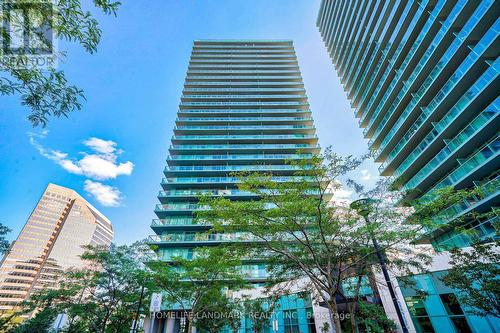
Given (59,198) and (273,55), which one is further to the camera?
(59,198)

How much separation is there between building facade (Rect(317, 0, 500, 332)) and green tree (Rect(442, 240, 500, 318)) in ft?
5.06

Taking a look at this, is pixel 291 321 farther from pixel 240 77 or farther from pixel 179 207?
pixel 240 77

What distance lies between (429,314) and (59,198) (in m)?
149

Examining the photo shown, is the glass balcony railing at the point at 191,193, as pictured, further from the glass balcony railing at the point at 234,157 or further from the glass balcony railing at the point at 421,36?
the glass balcony railing at the point at 421,36

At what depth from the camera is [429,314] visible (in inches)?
599

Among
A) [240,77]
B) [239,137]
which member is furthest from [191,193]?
[240,77]

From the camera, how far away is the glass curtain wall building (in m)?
32.8

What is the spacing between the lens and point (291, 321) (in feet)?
70.9

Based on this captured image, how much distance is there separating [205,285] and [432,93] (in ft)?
95.9

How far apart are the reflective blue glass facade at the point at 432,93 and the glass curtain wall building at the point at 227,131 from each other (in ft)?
42.3

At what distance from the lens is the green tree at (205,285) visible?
16.3 metres

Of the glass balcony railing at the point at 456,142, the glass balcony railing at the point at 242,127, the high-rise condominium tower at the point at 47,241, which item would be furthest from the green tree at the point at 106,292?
the high-rise condominium tower at the point at 47,241

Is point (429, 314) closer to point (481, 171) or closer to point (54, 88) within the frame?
point (481, 171)

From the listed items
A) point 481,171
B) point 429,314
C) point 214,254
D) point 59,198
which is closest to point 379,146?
point 481,171
